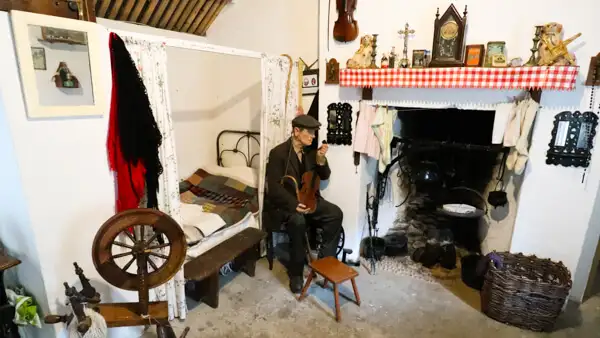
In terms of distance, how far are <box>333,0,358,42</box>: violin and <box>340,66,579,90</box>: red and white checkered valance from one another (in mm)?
292

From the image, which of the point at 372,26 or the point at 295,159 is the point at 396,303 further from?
the point at 372,26

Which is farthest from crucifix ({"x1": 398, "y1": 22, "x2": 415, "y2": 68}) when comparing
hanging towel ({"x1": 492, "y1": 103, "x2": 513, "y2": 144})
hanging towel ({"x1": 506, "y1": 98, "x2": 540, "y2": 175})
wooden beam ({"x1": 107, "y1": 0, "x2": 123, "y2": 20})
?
wooden beam ({"x1": 107, "y1": 0, "x2": 123, "y2": 20})

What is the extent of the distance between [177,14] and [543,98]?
3.12 m

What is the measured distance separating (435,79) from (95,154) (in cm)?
220

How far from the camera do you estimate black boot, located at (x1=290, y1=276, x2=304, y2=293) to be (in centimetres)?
277

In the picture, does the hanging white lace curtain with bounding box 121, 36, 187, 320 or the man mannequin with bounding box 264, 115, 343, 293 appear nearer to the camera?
the hanging white lace curtain with bounding box 121, 36, 187, 320

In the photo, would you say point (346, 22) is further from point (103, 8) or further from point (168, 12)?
point (103, 8)

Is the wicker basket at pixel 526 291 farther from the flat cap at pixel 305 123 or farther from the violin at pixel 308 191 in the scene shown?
the flat cap at pixel 305 123

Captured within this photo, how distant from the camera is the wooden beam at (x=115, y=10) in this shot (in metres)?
2.86

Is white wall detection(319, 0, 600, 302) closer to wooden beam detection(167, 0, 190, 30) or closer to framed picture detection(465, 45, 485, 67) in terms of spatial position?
framed picture detection(465, 45, 485, 67)

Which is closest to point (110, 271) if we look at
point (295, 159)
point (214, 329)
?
point (214, 329)

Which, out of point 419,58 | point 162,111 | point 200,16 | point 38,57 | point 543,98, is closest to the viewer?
point 38,57

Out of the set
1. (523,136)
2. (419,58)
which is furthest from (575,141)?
(419,58)

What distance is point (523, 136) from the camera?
2.37m
